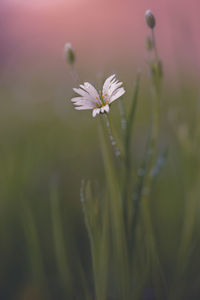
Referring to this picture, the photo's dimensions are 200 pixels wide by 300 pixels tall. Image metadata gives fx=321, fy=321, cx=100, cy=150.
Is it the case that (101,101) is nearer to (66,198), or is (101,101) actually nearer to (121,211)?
(121,211)

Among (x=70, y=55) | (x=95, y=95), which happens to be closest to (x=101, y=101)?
(x=95, y=95)

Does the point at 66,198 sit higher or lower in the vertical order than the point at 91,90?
lower

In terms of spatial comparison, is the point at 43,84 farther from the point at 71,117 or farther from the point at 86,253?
the point at 86,253

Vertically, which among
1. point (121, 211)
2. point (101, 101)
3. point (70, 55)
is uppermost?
point (70, 55)

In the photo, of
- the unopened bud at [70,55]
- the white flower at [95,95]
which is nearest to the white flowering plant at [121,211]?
the white flower at [95,95]

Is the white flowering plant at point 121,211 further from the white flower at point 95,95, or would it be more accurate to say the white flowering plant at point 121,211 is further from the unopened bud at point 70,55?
the unopened bud at point 70,55

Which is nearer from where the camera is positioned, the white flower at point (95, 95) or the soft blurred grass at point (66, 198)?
the white flower at point (95, 95)

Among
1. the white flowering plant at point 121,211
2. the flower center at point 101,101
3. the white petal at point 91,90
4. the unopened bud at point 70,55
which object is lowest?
the white flowering plant at point 121,211

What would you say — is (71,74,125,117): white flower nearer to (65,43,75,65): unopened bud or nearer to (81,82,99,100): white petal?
(81,82,99,100): white petal

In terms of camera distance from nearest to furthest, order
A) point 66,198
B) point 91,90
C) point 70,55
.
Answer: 1. point 91,90
2. point 70,55
3. point 66,198

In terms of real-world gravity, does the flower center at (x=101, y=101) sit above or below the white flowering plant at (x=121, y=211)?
above
